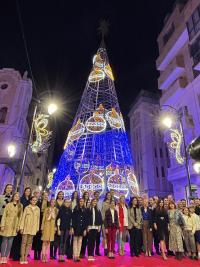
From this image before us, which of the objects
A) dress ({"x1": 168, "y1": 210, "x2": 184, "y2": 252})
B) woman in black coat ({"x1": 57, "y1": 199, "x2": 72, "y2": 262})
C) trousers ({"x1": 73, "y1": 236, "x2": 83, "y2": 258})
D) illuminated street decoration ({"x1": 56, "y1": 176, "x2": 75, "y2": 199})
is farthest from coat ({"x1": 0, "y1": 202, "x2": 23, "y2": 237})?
illuminated street decoration ({"x1": 56, "y1": 176, "x2": 75, "y2": 199})

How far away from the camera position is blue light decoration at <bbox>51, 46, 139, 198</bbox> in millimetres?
12484

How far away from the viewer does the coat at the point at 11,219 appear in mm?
6262

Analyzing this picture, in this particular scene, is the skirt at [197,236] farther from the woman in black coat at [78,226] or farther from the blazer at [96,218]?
the woman in black coat at [78,226]

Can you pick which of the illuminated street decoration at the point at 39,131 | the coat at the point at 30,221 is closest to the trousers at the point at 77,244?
the coat at the point at 30,221

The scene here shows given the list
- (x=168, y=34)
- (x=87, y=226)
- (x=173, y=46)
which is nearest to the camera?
(x=87, y=226)

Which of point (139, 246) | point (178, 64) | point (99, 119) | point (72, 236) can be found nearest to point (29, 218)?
point (72, 236)

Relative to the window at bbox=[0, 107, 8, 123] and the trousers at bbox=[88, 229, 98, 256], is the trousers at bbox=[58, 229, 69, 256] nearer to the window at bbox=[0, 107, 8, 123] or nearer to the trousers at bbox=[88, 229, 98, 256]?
the trousers at bbox=[88, 229, 98, 256]

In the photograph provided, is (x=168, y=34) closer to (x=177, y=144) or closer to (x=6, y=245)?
(x=177, y=144)

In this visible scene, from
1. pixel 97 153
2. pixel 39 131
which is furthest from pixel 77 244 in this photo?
pixel 97 153

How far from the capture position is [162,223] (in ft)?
26.5

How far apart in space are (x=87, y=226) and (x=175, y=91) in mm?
22410

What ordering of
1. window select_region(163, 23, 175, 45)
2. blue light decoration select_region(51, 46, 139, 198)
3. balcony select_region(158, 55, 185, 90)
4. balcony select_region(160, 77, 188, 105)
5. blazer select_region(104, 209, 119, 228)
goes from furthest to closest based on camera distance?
window select_region(163, 23, 175, 45)
balcony select_region(158, 55, 185, 90)
balcony select_region(160, 77, 188, 105)
blue light decoration select_region(51, 46, 139, 198)
blazer select_region(104, 209, 119, 228)

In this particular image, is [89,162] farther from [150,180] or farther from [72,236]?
[150,180]

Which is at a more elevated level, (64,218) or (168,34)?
(168,34)
